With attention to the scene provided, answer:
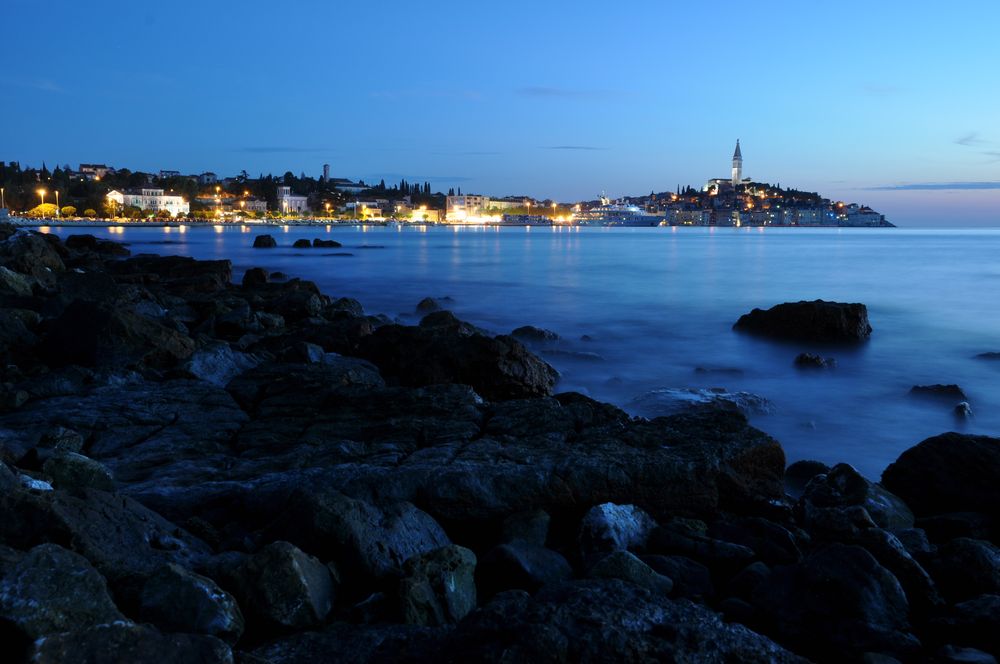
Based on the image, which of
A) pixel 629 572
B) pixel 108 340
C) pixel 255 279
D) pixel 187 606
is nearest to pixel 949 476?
pixel 629 572

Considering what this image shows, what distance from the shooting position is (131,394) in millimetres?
5902

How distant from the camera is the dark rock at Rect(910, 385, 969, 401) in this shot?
31.7ft

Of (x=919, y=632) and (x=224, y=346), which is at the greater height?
(x=224, y=346)

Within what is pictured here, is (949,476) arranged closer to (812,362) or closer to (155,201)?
(812,362)

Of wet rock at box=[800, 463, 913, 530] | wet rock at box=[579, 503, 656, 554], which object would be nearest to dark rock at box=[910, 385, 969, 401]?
wet rock at box=[800, 463, 913, 530]

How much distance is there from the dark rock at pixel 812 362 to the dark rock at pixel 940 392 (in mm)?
1401

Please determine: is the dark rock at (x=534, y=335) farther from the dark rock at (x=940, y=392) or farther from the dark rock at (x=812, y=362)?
the dark rock at (x=940, y=392)

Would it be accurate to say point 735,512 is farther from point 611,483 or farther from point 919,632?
point 919,632

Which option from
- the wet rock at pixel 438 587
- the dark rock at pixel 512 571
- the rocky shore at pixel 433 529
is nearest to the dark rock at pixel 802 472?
the rocky shore at pixel 433 529

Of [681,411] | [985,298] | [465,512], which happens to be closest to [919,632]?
[465,512]

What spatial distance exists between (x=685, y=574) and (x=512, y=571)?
842 millimetres

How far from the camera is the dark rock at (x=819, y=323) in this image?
13148mm

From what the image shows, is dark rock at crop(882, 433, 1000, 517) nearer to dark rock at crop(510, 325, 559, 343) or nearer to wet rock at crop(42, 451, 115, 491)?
wet rock at crop(42, 451, 115, 491)

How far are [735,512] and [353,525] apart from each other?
2.55 meters
